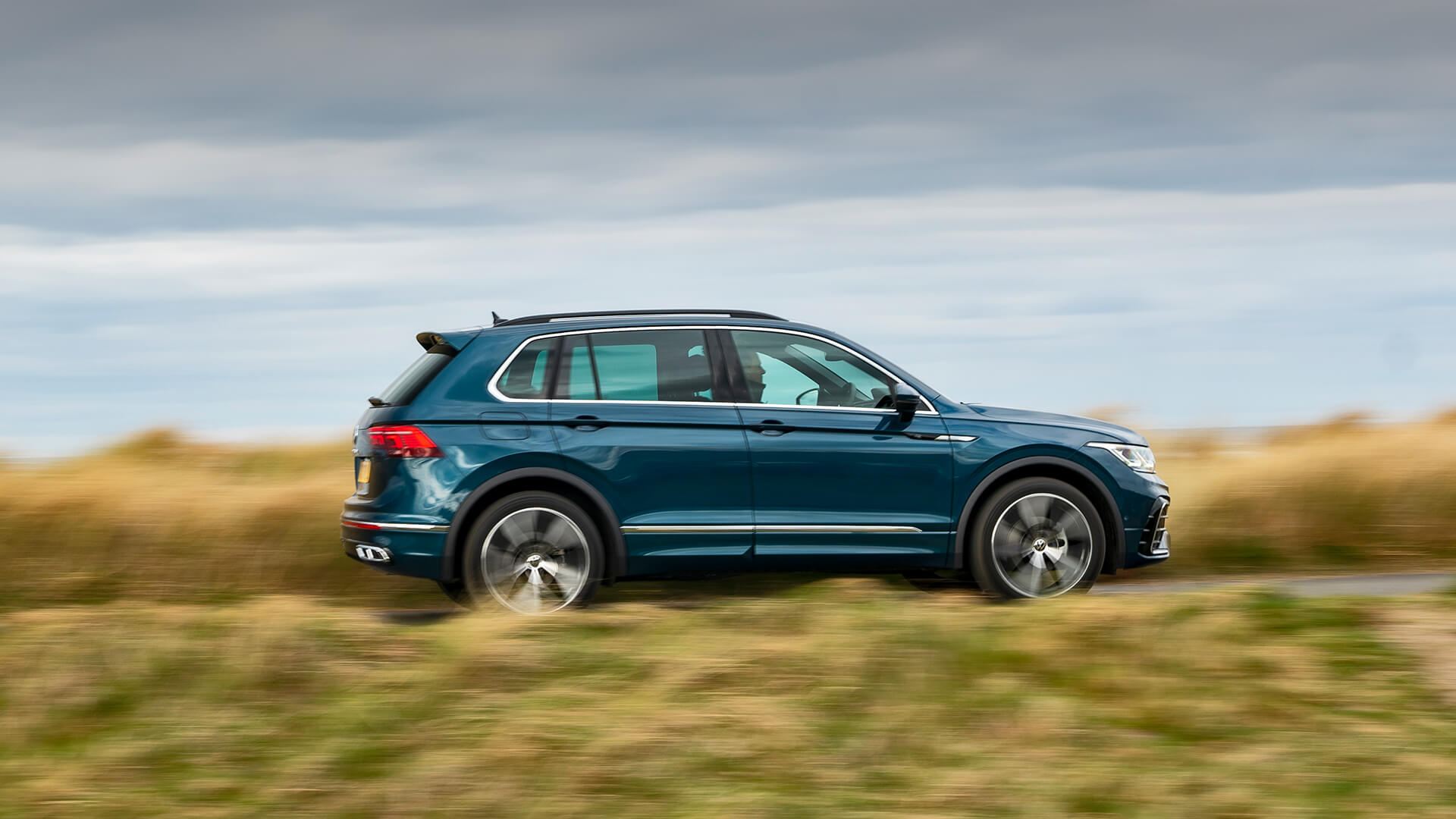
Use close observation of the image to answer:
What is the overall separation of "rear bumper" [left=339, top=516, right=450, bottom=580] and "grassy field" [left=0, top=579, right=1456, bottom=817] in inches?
47.1

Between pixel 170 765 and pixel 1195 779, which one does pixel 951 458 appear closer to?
pixel 1195 779

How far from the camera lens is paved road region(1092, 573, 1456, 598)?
9578mm

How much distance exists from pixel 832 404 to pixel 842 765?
3.72 metres

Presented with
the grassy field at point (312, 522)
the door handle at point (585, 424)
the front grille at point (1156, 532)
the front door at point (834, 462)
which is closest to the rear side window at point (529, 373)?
the door handle at point (585, 424)

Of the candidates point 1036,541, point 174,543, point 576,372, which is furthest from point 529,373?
point 174,543

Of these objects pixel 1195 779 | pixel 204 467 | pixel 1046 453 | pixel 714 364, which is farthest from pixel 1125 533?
pixel 204 467

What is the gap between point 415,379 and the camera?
28.4ft

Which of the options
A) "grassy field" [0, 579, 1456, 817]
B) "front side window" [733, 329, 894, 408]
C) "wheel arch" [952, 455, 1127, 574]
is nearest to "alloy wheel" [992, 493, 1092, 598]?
"wheel arch" [952, 455, 1127, 574]

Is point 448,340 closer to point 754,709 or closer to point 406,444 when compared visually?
point 406,444

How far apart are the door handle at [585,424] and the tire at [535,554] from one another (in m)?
0.38

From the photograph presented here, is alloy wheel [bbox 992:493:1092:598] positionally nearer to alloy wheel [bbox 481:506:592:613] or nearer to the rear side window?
alloy wheel [bbox 481:506:592:613]

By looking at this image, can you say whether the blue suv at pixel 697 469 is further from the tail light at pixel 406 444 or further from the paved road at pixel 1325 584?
the paved road at pixel 1325 584

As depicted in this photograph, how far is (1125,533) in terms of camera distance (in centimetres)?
898

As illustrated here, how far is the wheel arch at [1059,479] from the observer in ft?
28.7
